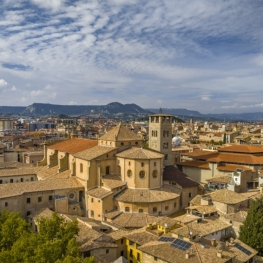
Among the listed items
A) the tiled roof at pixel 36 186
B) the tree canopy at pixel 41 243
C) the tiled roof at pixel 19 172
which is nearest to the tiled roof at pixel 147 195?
the tiled roof at pixel 36 186

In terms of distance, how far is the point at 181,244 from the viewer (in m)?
27.6

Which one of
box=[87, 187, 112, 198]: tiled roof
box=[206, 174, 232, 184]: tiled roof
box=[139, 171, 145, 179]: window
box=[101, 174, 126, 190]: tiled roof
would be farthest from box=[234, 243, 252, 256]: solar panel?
box=[206, 174, 232, 184]: tiled roof

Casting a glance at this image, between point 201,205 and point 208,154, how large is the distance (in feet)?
70.6

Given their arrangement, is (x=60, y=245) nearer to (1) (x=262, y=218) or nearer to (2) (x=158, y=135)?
(1) (x=262, y=218)

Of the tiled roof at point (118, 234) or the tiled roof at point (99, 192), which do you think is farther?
the tiled roof at point (99, 192)

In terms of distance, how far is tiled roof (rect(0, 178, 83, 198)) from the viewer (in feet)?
129

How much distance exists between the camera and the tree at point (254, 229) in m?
32.0

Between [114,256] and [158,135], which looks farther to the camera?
[158,135]

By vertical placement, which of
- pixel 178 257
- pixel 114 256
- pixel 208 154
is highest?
pixel 208 154

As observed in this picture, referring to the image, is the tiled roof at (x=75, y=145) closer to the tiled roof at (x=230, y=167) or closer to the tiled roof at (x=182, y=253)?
the tiled roof at (x=230, y=167)

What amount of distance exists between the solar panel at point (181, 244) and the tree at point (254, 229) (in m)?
8.37

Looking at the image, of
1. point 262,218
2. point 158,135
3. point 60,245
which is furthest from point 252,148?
point 60,245

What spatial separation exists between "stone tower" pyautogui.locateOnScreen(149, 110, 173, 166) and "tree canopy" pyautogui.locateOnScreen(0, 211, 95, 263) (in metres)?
27.7

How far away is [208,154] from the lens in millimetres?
60438
